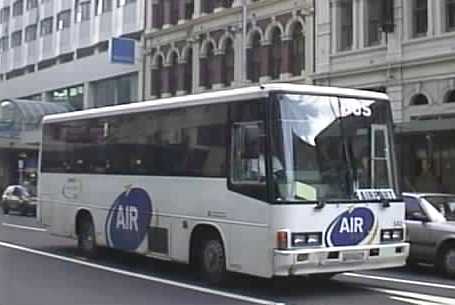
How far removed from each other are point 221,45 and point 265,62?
12.7ft

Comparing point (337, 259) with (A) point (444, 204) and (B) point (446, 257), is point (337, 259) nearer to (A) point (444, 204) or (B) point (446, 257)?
(B) point (446, 257)

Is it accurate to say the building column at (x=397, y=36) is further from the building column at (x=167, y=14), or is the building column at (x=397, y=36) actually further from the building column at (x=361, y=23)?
the building column at (x=167, y=14)

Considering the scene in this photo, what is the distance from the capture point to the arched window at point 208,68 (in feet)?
134

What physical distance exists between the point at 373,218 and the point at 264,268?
1921 millimetres

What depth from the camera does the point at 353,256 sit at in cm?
1181

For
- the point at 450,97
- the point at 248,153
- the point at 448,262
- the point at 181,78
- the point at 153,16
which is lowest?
the point at 448,262

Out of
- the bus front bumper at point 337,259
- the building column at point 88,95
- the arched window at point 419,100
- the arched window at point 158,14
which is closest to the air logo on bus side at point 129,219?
the bus front bumper at point 337,259

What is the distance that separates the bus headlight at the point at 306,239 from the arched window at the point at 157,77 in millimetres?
34704

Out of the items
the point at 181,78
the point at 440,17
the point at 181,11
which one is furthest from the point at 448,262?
the point at 181,11

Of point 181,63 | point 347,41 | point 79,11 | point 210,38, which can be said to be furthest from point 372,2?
point 79,11

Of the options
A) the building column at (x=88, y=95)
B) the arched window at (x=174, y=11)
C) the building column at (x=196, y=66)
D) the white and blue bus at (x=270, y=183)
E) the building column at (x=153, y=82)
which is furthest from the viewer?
the building column at (x=88, y=95)

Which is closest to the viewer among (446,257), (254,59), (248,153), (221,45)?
(248,153)

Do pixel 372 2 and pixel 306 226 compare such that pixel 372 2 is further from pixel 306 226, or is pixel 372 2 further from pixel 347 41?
pixel 306 226

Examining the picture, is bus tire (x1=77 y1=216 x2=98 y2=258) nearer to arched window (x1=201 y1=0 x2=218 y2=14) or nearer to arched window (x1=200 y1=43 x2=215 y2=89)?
arched window (x1=200 y1=43 x2=215 y2=89)
